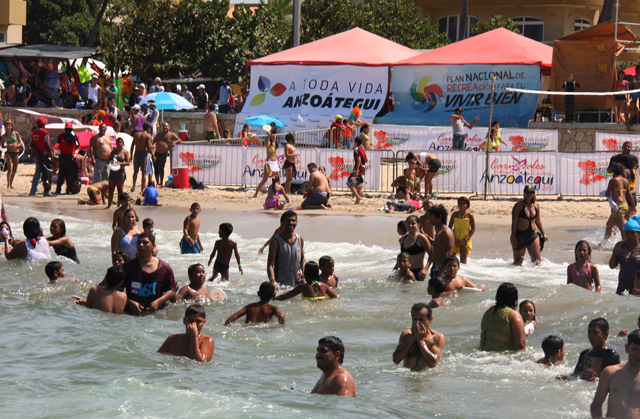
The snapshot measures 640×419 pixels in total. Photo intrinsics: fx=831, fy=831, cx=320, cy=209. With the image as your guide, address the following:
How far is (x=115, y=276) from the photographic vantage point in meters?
8.52

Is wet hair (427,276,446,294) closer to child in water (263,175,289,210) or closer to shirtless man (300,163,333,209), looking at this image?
shirtless man (300,163,333,209)

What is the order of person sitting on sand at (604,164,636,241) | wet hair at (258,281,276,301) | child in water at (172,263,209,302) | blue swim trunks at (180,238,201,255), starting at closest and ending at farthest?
wet hair at (258,281,276,301) < child in water at (172,263,209,302) < blue swim trunks at (180,238,201,255) < person sitting on sand at (604,164,636,241)

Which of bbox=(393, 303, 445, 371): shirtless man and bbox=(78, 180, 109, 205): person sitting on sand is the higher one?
bbox=(78, 180, 109, 205): person sitting on sand

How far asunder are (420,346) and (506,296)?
→ 0.96 m

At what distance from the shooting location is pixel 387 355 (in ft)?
26.8

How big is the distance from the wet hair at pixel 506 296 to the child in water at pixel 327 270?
3.05 metres

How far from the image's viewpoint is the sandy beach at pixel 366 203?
16594 mm

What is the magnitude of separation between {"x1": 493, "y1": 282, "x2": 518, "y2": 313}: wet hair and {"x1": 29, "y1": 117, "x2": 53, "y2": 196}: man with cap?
1418 centimetres

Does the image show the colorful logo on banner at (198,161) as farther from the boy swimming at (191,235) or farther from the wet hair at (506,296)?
the wet hair at (506,296)

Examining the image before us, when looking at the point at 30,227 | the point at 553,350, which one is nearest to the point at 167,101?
the point at 30,227

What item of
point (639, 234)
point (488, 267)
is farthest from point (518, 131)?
point (639, 234)

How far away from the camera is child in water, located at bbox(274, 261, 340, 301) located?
9.72 metres

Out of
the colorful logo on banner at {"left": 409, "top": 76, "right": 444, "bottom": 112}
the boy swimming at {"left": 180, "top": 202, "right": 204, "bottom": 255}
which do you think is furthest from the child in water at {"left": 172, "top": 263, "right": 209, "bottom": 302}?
the colorful logo on banner at {"left": 409, "top": 76, "right": 444, "bottom": 112}

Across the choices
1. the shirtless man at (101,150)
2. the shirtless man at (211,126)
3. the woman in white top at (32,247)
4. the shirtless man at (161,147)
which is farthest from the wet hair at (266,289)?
Result: the shirtless man at (211,126)
